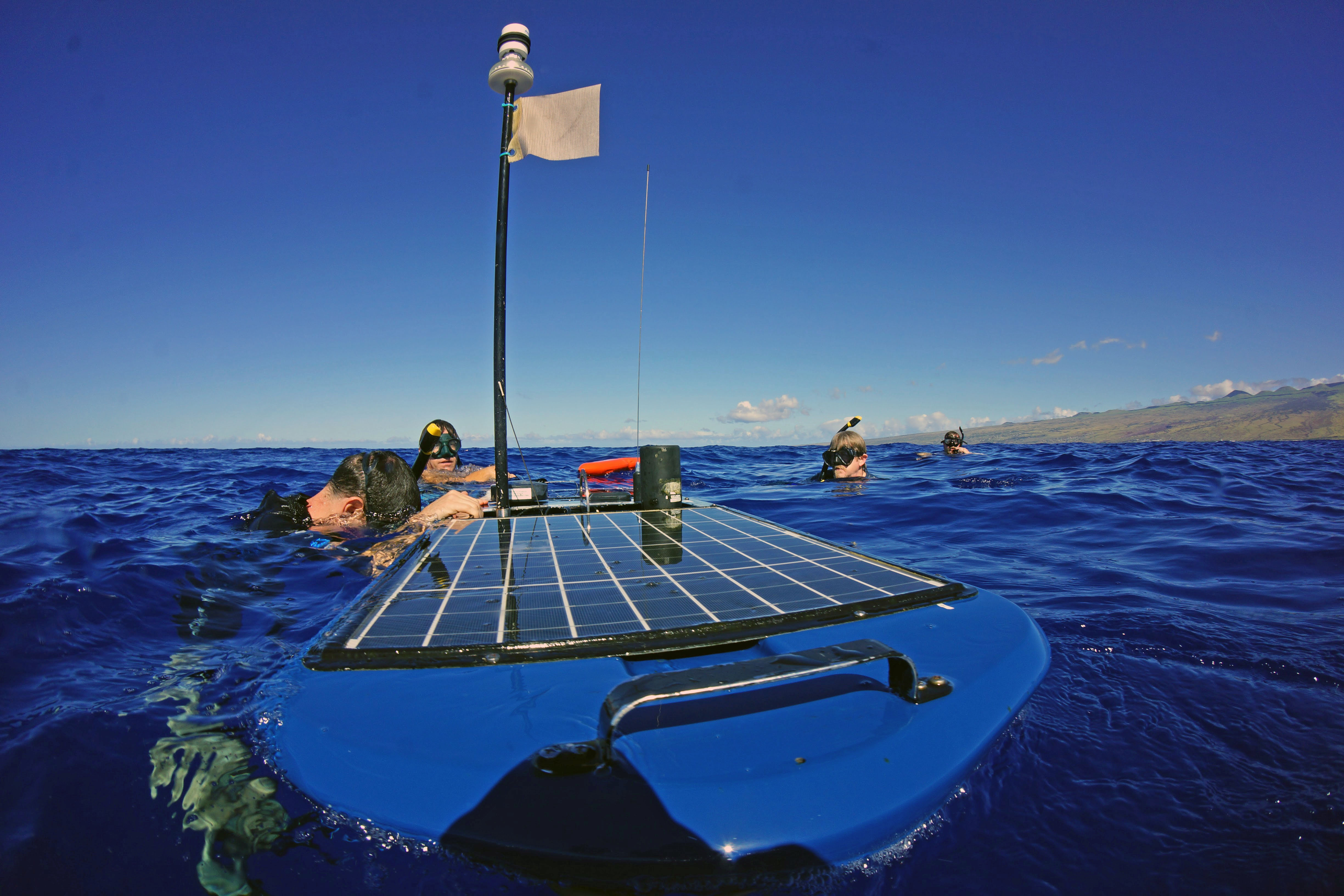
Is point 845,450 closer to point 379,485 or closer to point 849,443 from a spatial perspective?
point 849,443

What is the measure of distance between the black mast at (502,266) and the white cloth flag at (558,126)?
0.08m

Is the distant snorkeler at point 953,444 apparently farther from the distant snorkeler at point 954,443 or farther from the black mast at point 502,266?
the black mast at point 502,266

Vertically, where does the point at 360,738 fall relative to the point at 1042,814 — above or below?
above

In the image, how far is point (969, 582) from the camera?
5074 millimetres

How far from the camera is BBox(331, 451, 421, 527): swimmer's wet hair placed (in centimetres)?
658

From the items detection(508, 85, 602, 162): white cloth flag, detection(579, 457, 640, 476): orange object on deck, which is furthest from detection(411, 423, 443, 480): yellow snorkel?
detection(508, 85, 602, 162): white cloth flag

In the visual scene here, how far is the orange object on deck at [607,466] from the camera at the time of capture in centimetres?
698

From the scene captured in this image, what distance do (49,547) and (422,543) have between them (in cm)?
474

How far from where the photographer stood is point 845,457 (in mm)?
14242

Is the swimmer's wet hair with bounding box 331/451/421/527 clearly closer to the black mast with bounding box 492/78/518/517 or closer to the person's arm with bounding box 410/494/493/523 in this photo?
the person's arm with bounding box 410/494/493/523

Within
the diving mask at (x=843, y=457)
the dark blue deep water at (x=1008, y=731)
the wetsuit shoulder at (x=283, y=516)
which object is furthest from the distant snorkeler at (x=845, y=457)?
the wetsuit shoulder at (x=283, y=516)

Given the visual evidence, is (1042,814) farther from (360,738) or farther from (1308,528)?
(1308,528)

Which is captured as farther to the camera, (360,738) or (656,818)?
(360,738)

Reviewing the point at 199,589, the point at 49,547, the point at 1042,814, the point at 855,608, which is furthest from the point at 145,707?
the point at 49,547
